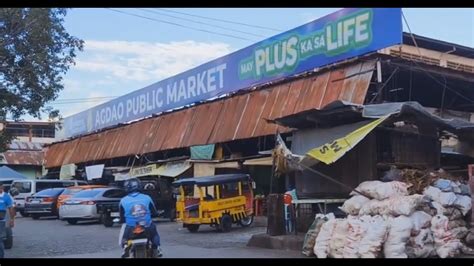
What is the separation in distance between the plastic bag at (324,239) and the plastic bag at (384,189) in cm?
108

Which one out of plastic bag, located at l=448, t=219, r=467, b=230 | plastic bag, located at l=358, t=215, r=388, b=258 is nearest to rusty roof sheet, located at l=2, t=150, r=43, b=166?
plastic bag, located at l=448, t=219, r=467, b=230

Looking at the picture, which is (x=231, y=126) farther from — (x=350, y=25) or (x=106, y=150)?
(x=106, y=150)

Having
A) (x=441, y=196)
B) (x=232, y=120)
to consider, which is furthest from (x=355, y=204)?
(x=232, y=120)

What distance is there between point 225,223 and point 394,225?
8640mm

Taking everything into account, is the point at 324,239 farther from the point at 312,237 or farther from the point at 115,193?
the point at 115,193

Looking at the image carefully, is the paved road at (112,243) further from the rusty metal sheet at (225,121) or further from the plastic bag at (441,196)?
the rusty metal sheet at (225,121)

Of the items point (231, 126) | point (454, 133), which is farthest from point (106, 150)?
point (454, 133)

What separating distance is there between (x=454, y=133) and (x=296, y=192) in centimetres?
410

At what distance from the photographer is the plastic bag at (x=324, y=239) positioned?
1092 centimetres

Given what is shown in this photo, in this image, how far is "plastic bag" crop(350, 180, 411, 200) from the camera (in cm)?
1148

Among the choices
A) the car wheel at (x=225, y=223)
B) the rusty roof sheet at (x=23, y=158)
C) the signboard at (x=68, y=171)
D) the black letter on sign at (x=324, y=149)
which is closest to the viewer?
the black letter on sign at (x=324, y=149)

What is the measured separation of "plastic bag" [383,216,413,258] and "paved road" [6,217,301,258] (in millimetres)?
2140

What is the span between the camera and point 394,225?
10.4 m

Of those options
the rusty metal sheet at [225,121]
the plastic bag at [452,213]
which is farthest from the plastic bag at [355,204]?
the rusty metal sheet at [225,121]
